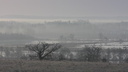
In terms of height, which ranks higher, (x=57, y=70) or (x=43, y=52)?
(x=57, y=70)

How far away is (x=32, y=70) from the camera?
12539 millimetres

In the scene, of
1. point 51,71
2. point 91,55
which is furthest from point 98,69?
point 91,55

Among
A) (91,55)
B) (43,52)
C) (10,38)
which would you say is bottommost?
(10,38)

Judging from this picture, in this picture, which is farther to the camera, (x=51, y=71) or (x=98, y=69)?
(x=98, y=69)

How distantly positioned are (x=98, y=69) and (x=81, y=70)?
1.14 m

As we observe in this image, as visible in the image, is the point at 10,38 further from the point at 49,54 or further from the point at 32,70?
the point at 32,70

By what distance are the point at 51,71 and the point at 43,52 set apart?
11832 mm

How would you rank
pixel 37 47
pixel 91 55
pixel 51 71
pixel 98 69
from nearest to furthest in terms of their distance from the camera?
pixel 51 71, pixel 98 69, pixel 37 47, pixel 91 55

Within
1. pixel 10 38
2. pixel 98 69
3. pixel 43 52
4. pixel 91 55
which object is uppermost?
pixel 98 69

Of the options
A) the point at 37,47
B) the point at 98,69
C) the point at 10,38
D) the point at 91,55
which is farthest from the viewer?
the point at 10,38

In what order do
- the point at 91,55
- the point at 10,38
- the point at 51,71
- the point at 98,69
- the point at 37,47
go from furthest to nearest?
the point at 10,38 → the point at 91,55 → the point at 37,47 → the point at 98,69 → the point at 51,71

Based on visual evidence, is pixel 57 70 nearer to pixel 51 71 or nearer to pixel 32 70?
pixel 51 71

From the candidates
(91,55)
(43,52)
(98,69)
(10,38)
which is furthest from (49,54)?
(10,38)

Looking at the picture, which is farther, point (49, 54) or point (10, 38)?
point (10, 38)
